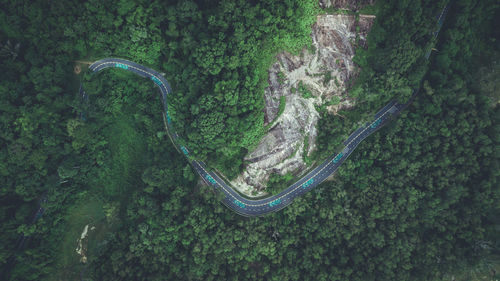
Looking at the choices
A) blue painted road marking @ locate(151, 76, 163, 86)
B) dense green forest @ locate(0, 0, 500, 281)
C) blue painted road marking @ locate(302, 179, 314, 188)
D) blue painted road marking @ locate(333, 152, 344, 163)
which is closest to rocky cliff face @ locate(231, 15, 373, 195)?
dense green forest @ locate(0, 0, 500, 281)

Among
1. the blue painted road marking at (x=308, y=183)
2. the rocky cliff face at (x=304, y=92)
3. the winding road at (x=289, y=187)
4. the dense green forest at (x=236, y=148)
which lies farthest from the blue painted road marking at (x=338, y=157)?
the blue painted road marking at (x=308, y=183)

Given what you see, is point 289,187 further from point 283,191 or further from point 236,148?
point 236,148

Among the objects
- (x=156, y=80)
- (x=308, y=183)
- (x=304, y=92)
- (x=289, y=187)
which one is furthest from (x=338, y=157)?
(x=156, y=80)

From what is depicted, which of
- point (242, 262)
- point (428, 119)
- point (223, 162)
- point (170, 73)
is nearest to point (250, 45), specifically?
point (170, 73)

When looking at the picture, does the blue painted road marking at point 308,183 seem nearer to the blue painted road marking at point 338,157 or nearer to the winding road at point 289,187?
the winding road at point 289,187

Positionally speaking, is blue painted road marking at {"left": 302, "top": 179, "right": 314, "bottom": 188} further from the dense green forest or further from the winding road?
the dense green forest

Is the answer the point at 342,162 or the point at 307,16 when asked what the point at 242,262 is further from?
the point at 307,16
